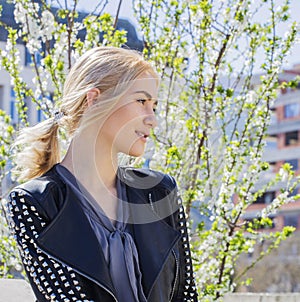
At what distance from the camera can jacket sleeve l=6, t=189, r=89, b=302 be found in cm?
155

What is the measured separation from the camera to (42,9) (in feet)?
12.2

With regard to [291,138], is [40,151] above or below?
above

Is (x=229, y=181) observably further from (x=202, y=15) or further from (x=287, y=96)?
(x=287, y=96)

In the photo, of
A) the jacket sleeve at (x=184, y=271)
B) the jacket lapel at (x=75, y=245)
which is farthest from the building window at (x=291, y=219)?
the jacket lapel at (x=75, y=245)

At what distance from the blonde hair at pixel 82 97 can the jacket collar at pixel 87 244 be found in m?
0.11

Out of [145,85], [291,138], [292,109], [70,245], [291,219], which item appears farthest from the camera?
[291,219]

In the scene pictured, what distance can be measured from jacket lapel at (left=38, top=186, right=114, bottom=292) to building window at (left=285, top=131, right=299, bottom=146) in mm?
52089

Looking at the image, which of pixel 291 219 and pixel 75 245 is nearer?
pixel 75 245

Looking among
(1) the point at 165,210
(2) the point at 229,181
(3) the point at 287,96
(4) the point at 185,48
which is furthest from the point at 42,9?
(3) the point at 287,96

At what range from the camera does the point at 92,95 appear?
1.64m

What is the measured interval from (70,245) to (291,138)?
5288 centimetres

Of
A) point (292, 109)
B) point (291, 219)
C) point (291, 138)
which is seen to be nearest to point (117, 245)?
point (292, 109)

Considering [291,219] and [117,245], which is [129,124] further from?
[291,219]

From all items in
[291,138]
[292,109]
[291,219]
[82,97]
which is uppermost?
[82,97]
